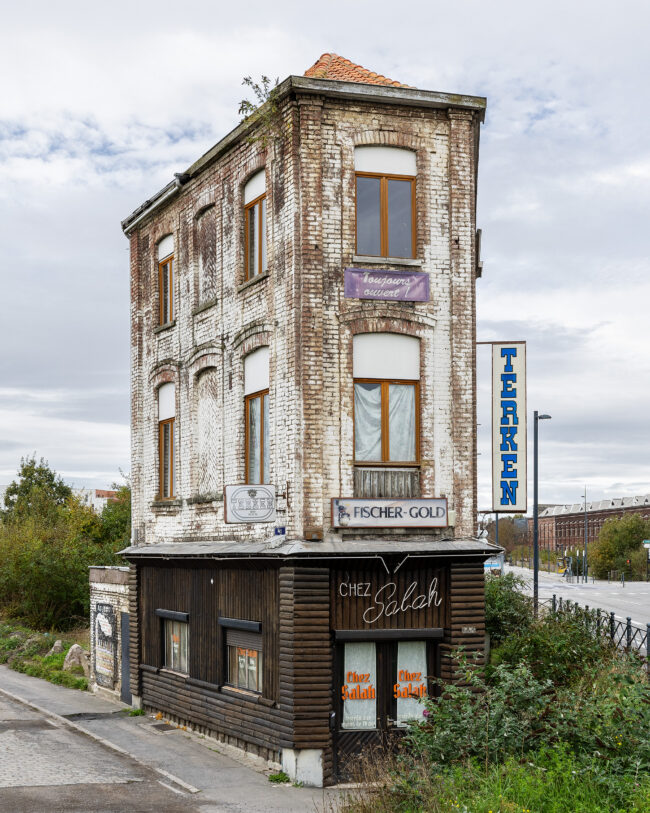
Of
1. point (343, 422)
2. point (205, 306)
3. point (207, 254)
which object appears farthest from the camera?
point (207, 254)

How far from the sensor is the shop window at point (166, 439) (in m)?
21.3

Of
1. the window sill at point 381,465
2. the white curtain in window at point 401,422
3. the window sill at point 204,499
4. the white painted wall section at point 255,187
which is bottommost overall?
the window sill at point 204,499

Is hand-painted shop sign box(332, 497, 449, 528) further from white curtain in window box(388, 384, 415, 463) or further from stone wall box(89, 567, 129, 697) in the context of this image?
stone wall box(89, 567, 129, 697)

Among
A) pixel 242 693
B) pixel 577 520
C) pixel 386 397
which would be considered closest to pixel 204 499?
pixel 242 693

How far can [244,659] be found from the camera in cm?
1714

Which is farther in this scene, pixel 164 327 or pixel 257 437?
pixel 164 327

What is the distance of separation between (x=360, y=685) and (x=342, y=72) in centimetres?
1089

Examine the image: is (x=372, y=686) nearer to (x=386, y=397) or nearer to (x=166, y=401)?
(x=386, y=397)

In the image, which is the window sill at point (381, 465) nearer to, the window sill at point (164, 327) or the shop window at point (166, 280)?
the window sill at point (164, 327)

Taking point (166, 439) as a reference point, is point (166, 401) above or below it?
above

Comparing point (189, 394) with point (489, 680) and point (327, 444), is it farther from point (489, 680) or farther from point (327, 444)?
point (489, 680)

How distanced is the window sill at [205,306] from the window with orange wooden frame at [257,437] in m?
2.39

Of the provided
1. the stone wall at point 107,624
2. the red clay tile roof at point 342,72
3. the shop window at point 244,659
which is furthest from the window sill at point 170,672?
the red clay tile roof at point 342,72

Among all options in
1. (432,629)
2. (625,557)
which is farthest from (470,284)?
(625,557)
